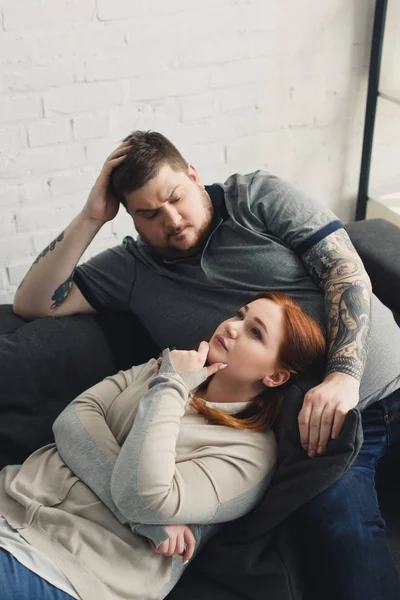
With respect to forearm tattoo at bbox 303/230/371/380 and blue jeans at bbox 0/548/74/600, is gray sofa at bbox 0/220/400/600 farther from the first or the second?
blue jeans at bbox 0/548/74/600

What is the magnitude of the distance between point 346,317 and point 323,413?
0.28 m

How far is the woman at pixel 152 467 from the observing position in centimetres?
145

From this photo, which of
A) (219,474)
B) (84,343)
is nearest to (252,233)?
(84,343)

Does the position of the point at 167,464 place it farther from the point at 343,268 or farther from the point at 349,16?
the point at 349,16

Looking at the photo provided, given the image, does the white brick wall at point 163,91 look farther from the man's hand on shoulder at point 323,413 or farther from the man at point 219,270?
the man's hand on shoulder at point 323,413

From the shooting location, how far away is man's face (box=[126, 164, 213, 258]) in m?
1.89

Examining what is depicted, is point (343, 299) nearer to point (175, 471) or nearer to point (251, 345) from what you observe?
point (251, 345)

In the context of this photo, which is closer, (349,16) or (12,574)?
(12,574)

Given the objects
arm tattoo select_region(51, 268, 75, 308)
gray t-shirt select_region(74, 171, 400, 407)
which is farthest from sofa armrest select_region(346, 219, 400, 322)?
arm tattoo select_region(51, 268, 75, 308)

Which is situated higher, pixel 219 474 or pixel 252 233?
pixel 252 233

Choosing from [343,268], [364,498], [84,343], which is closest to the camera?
[364,498]

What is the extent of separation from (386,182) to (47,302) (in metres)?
1.78

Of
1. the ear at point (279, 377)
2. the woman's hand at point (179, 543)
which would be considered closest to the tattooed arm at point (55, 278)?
the ear at point (279, 377)

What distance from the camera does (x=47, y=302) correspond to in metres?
2.03
